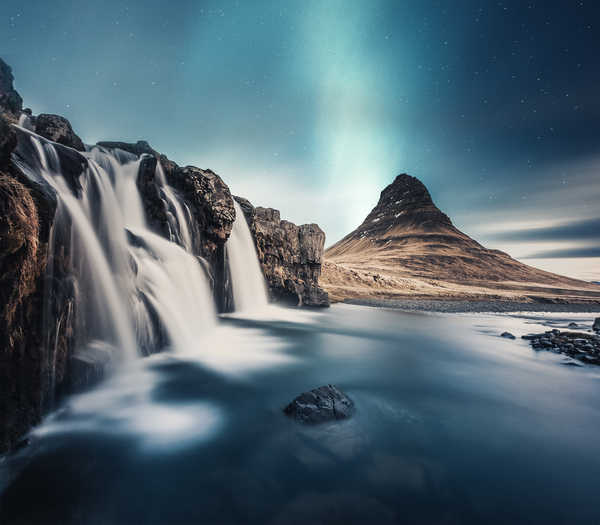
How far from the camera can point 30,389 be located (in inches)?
160

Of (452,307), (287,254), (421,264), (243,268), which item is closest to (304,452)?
(243,268)

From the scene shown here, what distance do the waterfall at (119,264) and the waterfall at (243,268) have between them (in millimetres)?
5856

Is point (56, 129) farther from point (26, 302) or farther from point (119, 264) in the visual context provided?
point (26, 302)

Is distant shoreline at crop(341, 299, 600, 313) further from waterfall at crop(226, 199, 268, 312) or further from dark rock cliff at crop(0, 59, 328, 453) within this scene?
dark rock cliff at crop(0, 59, 328, 453)

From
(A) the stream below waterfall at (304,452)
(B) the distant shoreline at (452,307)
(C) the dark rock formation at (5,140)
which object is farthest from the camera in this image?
(B) the distant shoreline at (452,307)

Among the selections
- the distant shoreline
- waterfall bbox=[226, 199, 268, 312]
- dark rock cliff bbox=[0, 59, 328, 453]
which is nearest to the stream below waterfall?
dark rock cliff bbox=[0, 59, 328, 453]

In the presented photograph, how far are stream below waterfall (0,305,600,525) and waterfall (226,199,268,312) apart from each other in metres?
10.3

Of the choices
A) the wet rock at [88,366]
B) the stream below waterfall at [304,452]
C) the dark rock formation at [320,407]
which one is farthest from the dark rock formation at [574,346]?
the wet rock at [88,366]

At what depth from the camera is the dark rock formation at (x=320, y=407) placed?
4852 mm

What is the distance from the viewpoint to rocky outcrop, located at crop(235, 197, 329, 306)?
21.4m

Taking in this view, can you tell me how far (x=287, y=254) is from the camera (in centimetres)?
2386

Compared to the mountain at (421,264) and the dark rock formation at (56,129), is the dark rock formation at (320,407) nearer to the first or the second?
the dark rock formation at (56,129)

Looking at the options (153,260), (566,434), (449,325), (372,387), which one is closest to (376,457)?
(372,387)

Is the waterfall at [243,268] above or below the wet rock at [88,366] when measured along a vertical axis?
above
